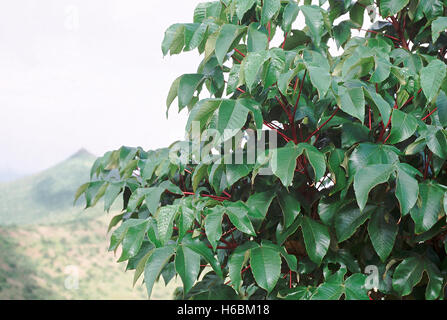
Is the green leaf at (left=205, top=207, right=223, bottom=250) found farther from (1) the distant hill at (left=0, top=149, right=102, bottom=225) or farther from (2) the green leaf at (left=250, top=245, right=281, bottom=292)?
(1) the distant hill at (left=0, top=149, right=102, bottom=225)

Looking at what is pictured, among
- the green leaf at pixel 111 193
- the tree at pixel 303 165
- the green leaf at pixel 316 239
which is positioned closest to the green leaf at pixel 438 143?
the tree at pixel 303 165

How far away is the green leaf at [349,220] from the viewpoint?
2.60ft

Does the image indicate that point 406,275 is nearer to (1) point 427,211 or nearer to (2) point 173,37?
(1) point 427,211

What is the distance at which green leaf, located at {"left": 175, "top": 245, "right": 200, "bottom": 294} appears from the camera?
0.69 m

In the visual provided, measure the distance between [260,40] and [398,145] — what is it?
380 millimetres

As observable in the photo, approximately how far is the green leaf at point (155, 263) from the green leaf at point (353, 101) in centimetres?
38

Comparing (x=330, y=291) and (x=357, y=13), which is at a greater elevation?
(x=357, y=13)

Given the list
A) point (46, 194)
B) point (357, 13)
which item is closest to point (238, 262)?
point (357, 13)

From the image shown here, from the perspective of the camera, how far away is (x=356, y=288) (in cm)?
74

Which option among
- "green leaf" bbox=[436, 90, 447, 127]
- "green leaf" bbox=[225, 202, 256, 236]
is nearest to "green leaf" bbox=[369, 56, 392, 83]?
"green leaf" bbox=[436, 90, 447, 127]

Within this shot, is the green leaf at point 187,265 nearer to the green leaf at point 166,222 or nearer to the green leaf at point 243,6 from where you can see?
the green leaf at point 166,222

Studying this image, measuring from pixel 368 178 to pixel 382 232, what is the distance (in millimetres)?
158
